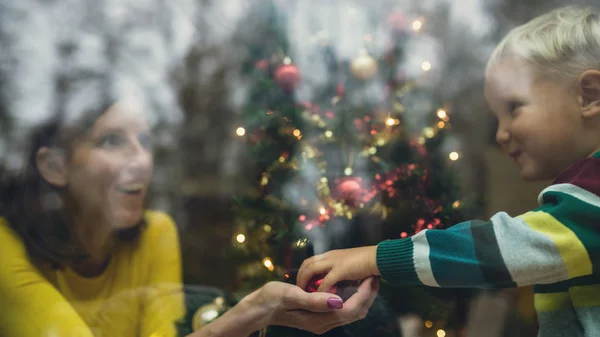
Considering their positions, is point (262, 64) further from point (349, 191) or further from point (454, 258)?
point (454, 258)

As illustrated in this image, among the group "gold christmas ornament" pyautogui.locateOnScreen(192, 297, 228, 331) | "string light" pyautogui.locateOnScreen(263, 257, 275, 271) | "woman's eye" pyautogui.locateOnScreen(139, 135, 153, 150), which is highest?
"woman's eye" pyautogui.locateOnScreen(139, 135, 153, 150)

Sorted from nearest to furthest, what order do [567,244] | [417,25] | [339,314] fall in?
[567,244] < [339,314] < [417,25]

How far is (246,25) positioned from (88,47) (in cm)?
30

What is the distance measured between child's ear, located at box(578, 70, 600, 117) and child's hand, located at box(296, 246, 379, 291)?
1.37ft

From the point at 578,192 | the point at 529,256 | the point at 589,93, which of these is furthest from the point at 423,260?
the point at 589,93

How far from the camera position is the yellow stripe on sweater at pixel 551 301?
857 mm

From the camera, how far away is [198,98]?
3.21 feet

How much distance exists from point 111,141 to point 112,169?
50mm

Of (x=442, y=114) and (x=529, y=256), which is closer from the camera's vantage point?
(x=529, y=256)

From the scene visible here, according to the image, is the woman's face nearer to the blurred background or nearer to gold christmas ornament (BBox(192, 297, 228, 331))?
the blurred background

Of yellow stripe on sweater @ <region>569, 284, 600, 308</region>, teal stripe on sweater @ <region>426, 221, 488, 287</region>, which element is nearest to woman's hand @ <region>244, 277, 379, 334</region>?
teal stripe on sweater @ <region>426, 221, 488, 287</region>

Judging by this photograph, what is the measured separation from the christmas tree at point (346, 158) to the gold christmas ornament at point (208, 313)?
0.17 feet

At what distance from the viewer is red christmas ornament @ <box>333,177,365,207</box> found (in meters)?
0.96

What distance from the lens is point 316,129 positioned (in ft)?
3.26
